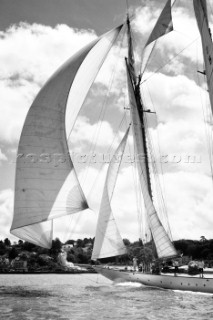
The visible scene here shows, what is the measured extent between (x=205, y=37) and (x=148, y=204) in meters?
13.3

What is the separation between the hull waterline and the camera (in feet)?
80.4

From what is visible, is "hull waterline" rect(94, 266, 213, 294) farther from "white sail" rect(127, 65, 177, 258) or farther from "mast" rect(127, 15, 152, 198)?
"mast" rect(127, 15, 152, 198)

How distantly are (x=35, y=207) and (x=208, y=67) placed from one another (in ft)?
46.0

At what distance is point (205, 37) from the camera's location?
25.1 meters

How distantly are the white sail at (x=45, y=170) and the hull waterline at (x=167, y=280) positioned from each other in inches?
384

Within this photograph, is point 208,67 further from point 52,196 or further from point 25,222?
point 25,222

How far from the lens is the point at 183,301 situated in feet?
72.3

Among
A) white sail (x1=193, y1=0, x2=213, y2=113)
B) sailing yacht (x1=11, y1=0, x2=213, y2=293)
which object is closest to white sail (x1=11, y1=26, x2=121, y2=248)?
sailing yacht (x1=11, y1=0, x2=213, y2=293)

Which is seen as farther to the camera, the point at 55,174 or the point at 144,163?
the point at 144,163

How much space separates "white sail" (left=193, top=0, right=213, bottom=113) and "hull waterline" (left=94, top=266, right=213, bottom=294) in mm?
11629

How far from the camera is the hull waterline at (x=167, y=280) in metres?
24.5

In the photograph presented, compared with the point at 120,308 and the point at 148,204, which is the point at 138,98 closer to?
the point at 148,204

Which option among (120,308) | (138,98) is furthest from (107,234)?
(138,98)

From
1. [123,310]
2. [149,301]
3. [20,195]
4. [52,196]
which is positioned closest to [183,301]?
[149,301]
